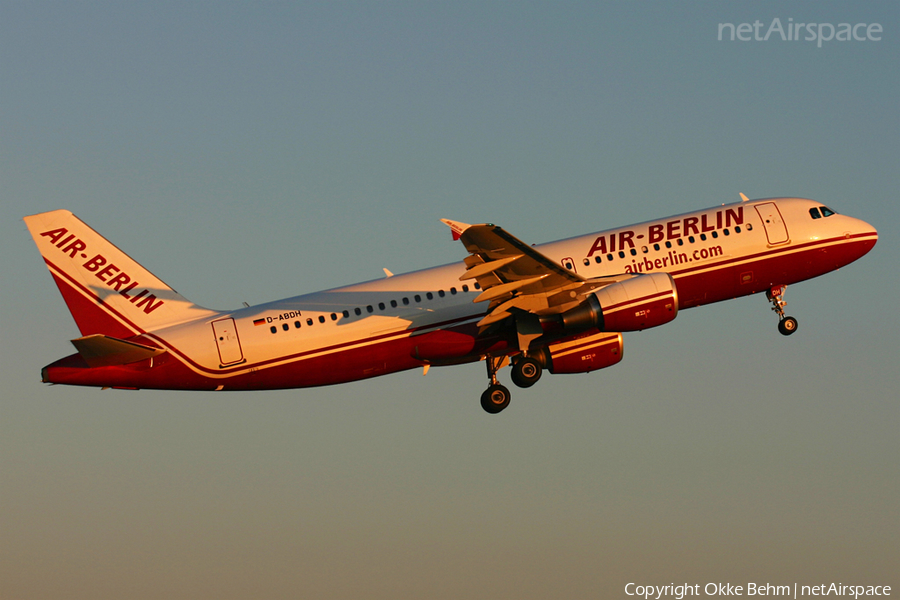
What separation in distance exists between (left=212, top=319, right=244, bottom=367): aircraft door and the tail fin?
1727 millimetres

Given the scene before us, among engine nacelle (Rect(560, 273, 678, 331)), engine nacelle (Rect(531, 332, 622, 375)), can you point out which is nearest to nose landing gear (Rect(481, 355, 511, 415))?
engine nacelle (Rect(531, 332, 622, 375))

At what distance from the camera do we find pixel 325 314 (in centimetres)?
3784

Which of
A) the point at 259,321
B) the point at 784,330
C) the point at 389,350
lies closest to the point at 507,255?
the point at 389,350

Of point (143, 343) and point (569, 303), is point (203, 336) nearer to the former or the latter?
point (143, 343)

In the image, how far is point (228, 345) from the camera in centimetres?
3734

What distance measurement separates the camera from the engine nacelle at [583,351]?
4012cm

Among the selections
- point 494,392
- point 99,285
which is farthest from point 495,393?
point 99,285

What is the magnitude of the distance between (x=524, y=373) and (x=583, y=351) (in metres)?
3.11

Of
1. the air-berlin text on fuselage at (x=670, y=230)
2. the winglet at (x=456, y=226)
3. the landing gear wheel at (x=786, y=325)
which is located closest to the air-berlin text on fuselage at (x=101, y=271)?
the winglet at (x=456, y=226)

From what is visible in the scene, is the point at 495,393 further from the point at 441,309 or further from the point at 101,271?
the point at 101,271

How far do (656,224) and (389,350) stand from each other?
11763 mm

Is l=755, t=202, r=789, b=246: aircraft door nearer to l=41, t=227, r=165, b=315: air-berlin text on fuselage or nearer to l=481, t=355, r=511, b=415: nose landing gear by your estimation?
l=481, t=355, r=511, b=415: nose landing gear

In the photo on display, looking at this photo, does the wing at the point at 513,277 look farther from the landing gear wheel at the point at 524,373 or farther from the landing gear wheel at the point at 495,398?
the landing gear wheel at the point at 495,398

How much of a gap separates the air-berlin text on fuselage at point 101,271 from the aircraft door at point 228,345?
3.29 meters
